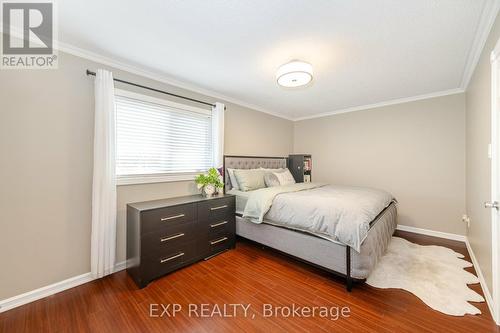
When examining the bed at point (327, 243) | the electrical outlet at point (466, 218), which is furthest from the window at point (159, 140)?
the electrical outlet at point (466, 218)

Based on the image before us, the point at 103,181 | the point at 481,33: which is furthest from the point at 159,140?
the point at 481,33

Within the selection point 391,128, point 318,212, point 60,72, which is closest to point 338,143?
point 391,128

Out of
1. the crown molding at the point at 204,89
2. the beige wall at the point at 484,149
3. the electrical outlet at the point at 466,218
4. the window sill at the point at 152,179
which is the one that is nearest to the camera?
the crown molding at the point at 204,89

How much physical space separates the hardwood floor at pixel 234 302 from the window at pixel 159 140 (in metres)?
1.20

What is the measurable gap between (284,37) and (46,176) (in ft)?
8.53

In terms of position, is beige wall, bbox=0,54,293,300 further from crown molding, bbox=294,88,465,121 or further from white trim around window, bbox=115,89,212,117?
crown molding, bbox=294,88,465,121

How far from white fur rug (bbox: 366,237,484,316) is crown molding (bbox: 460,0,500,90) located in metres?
2.34

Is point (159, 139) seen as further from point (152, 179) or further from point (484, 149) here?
point (484, 149)

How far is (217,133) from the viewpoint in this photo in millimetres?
3301

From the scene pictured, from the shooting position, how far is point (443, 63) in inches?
93.3

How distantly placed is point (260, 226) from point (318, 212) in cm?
89

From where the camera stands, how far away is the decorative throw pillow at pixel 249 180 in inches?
132

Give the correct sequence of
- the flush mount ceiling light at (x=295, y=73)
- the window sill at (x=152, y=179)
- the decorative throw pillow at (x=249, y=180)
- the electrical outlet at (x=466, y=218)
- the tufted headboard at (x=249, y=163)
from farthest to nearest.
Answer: the tufted headboard at (x=249, y=163)
the decorative throw pillow at (x=249, y=180)
the electrical outlet at (x=466, y=218)
the window sill at (x=152, y=179)
the flush mount ceiling light at (x=295, y=73)

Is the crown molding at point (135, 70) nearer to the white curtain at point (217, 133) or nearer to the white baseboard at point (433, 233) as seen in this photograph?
the white curtain at point (217, 133)
